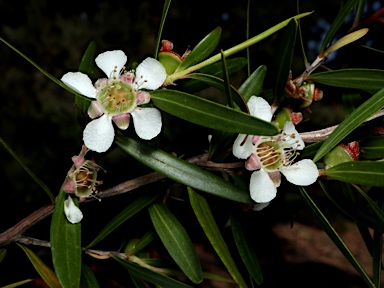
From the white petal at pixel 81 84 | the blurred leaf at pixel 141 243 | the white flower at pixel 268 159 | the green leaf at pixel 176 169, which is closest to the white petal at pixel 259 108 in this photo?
the white flower at pixel 268 159

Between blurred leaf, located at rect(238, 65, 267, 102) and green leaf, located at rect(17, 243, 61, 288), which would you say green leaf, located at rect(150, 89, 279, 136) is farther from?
green leaf, located at rect(17, 243, 61, 288)

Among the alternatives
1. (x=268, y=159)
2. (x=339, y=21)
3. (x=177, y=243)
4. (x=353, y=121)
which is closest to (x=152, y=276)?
(x=177, y=243)

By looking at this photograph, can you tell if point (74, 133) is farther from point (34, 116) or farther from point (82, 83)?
point (82, 83)

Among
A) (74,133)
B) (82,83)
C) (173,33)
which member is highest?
(173,33)

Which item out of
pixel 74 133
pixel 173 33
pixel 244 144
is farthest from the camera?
pixel 173 33

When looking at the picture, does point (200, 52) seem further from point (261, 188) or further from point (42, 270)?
point (42, 270)

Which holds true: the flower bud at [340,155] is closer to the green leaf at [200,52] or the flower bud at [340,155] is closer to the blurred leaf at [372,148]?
the blurred leaf at [372,148]

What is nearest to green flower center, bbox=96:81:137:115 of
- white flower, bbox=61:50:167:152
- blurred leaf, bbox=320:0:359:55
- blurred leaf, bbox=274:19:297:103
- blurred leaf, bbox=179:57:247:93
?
white flower, bbox=61:50:167:152

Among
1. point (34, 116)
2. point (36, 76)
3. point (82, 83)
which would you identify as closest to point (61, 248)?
point (82, 83)
